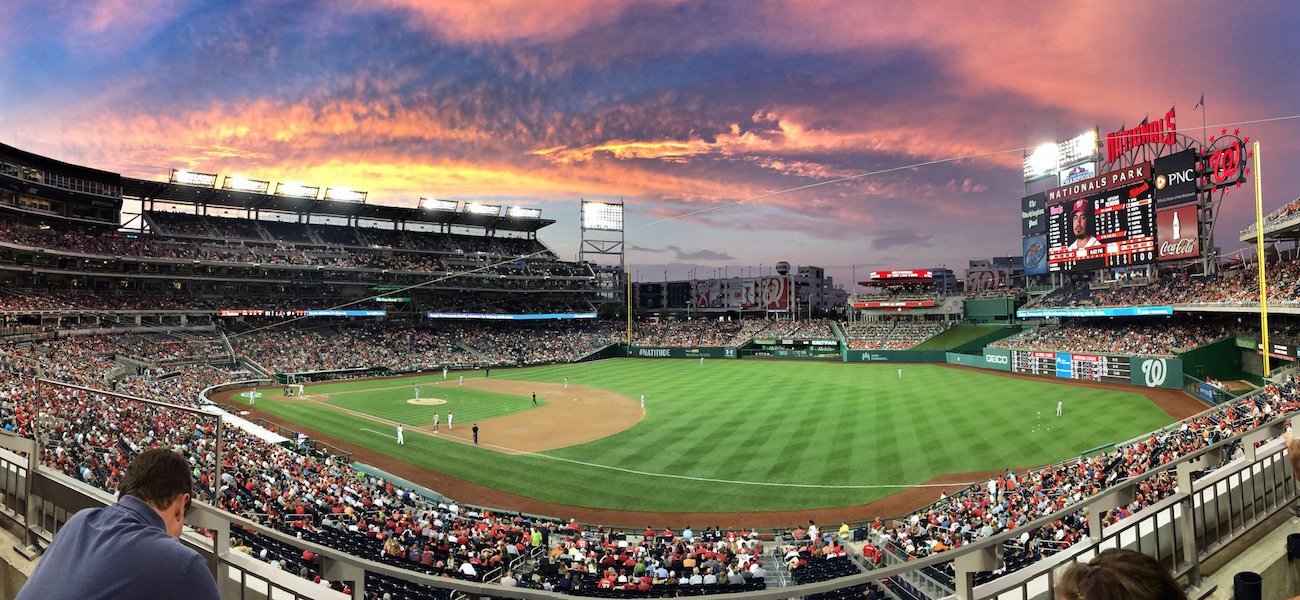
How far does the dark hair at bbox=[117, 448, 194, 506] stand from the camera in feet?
9.21

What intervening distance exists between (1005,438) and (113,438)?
1273 inches

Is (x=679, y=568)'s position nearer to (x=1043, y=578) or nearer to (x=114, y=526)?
(x=1043, y=578)

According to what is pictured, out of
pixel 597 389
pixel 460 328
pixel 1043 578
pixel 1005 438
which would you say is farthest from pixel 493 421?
pixel 460 328

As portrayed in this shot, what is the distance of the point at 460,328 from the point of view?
7800 centimetres

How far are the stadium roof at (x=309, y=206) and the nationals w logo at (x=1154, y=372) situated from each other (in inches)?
2771

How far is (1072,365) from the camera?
151 ft

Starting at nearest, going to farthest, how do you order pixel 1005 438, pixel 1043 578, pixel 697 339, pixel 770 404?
pixel 1043 578 → pixel 1005 438 → pixel 770 404 → pixel 697 339

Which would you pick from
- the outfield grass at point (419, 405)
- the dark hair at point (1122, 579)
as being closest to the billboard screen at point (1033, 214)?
the outfield grass at point (419, 405)

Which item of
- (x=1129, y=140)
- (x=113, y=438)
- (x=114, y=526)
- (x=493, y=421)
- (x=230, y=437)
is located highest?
(x=1129, y=140)

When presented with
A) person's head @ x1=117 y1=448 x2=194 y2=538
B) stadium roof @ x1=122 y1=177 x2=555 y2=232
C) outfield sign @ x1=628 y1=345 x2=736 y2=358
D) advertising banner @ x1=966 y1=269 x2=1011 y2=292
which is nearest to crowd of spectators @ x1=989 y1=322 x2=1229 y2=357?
outfield sign @ x1=628 y1=345 x2=736 y2=358

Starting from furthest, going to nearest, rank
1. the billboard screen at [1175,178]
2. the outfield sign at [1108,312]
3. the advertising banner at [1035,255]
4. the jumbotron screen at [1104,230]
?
the advertising banner at [1035,255] < the jumbotron screen at [1104,230] < the outfield sign at [1108,312] < the billboard screen at [1175,178]

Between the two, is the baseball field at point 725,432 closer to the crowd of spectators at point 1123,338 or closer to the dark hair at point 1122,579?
the crowd of spectators at point 1123,338

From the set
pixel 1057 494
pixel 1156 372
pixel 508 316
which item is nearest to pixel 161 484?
pixel 1057 494

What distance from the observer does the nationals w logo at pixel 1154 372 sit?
128ft
